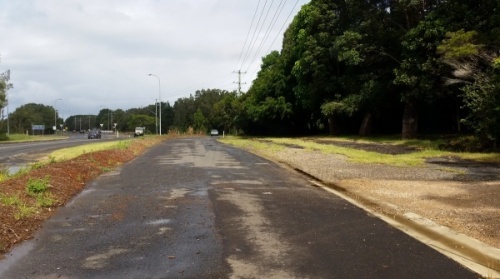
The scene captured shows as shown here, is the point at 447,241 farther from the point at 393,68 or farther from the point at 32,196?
the point at 393,68

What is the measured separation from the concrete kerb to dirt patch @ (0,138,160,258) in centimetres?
613

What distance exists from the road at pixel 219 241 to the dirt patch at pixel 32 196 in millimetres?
258

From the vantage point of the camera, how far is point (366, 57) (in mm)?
37625

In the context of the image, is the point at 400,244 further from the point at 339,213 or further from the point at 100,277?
the point at 100,277

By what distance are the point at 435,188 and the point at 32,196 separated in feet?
32.1

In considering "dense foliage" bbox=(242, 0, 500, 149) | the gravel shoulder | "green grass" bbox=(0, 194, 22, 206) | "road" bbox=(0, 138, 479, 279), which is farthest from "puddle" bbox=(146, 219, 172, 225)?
"dense foliage" bbox=(242, 0, 500, 149)

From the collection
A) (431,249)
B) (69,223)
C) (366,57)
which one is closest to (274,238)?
(431,249)

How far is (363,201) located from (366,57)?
28.9 meters

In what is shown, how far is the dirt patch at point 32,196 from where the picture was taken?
7.24 m

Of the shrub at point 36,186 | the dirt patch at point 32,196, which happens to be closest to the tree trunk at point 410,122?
the dirt patch at point 32,196

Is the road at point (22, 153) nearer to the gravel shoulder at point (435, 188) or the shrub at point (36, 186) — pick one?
the shrub at point (36, 186)

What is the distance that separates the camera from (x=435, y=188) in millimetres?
12172

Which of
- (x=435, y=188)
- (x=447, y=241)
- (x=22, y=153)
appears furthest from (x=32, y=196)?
(x=22, y=153)

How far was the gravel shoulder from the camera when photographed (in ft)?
27.3
